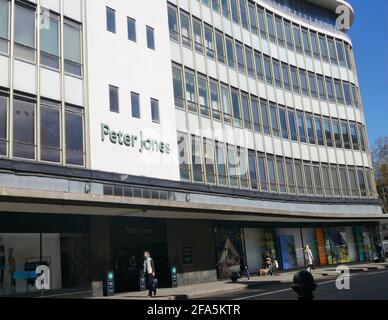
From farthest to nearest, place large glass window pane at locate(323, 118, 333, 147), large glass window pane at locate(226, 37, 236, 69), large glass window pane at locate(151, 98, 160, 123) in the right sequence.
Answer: large glass window pane at locate(323, 118, 333, 147), large glass window pane at locate(226, 37, 236, 69), large glass window pane at locate(151, 98, 160, 123)

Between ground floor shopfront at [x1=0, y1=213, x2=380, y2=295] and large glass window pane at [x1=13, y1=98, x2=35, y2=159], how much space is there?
2306 millimetres

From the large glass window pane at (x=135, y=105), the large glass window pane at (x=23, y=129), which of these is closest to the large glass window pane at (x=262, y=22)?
the large glass window pane at (x=135, y=105)

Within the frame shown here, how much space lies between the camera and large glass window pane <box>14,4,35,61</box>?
16938mm

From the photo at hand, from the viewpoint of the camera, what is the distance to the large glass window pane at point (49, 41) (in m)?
17.8

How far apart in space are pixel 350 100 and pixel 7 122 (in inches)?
1194

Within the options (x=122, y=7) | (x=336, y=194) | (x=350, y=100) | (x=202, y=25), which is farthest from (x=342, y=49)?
(x=122, y=7)

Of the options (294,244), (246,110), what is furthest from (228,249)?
(246,110)

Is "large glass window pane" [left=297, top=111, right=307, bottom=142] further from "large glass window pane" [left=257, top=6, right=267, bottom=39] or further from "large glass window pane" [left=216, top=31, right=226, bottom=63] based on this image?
"large glass window pane" [left=216, top=31, right=226, bottom=63]

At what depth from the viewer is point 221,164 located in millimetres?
25969

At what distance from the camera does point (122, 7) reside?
22.2 meters

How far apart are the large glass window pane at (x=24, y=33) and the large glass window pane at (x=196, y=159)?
9.69m

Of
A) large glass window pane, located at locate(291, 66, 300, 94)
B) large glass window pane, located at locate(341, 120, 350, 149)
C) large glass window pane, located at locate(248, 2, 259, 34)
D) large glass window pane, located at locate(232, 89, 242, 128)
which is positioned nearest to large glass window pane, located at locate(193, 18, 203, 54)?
large glass window pane, located at locate(232, 89, 242, 128)

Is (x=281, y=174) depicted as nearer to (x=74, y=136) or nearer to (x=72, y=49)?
(x=74, y=136)
